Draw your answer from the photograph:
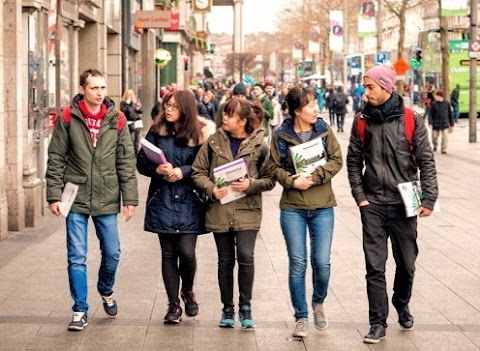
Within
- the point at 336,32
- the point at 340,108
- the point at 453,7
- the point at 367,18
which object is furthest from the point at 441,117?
the point at 336,32

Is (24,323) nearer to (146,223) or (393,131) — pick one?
(146,223)

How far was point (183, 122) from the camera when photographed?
8.37m

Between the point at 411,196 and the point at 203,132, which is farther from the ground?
the point at 203,132

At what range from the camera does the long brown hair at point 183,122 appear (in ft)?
27.4

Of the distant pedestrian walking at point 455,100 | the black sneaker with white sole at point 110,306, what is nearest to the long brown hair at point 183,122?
the black sneaker with white sole at point 110,306

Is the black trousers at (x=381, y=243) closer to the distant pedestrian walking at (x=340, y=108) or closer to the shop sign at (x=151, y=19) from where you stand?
the shop sign at (x=151, y=19)

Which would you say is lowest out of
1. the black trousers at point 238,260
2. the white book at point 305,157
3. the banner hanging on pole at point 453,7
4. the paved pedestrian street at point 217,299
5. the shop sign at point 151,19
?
the paved pedestrian street at point 217,299

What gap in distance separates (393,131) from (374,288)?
1.02 m

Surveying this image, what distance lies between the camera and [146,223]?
840 cm

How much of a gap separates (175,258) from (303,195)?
1036 millimetres

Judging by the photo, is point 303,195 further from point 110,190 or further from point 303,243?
point 110,190

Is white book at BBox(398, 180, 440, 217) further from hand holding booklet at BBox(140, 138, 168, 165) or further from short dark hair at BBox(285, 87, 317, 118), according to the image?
hand holding booklet at BBox(140, 138, 168, 165)

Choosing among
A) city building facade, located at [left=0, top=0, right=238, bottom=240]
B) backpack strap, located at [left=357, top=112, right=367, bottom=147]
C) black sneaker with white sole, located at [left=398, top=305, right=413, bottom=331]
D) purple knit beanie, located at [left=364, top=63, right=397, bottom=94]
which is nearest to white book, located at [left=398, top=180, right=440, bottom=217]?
backpack strap, located at [left=357, top=112, right=367, bottom=147]

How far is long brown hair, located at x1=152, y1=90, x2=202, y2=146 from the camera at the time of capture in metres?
8.35
